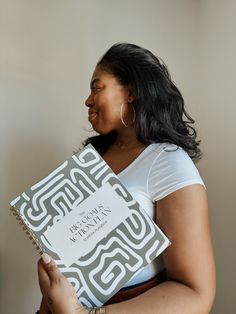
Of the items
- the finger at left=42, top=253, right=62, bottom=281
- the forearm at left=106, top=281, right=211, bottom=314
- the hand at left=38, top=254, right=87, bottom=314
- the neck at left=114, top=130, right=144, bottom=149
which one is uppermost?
the neck at left=114, top=130, right=144, bottom=149

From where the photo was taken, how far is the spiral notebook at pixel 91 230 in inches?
24.6

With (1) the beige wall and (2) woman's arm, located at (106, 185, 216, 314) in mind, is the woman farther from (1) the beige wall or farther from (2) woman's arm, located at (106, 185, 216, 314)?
(1) the beige wall

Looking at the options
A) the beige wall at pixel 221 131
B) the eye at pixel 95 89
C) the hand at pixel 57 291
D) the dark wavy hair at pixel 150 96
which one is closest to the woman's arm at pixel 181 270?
the hand at pixel 57 291

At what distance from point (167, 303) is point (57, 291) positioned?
194 millimetres

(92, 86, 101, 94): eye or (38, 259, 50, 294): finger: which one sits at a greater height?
(92, 86, 101, 94): eye

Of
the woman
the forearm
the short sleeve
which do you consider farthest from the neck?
the forearm

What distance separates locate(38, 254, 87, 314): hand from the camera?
1.93 ft

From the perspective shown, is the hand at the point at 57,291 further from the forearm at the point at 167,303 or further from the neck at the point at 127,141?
the neck at the point at 127,141

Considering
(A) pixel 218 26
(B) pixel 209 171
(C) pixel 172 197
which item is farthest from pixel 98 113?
(A) pixel 218 26

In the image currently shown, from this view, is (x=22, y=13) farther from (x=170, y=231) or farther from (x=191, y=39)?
(x=170, y=231)

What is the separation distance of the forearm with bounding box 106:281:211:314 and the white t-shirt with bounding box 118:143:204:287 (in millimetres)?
61

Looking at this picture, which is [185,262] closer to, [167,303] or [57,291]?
[167,303]

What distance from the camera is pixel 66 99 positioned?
1.19 meters

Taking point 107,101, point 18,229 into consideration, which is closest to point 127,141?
point 107,101
